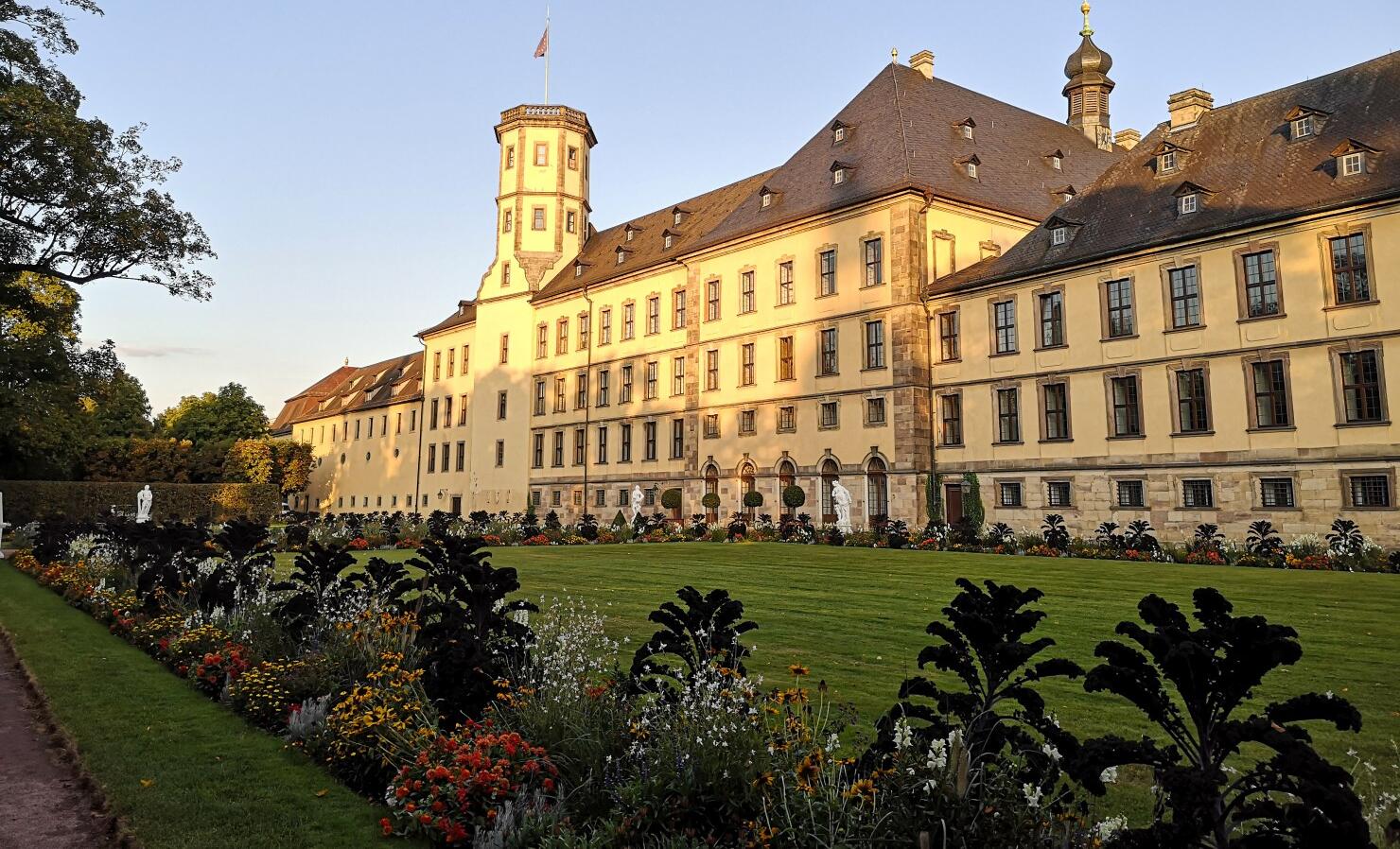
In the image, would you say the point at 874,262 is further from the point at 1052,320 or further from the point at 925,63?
the point at 925,63

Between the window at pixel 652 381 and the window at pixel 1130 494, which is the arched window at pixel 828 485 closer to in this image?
the window at pixel 1130 494

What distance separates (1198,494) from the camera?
27797 millimetres

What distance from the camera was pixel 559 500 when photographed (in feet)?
173

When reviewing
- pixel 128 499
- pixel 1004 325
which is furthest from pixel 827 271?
pixel 128 499

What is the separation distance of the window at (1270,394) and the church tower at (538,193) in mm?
41333

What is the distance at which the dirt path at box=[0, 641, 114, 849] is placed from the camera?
5547 mm

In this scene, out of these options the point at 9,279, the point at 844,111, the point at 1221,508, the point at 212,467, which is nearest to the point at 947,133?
the point at 844,111

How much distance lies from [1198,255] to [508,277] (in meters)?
41.8

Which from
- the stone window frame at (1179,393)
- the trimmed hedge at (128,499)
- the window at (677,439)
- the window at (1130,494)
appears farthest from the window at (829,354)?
the trimmed hedge at (128,499)

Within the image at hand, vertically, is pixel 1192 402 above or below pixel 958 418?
below

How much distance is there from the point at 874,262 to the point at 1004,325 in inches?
250

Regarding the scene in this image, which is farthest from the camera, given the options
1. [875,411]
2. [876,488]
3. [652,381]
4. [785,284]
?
[652,381]

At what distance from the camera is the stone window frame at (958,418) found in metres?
34.1

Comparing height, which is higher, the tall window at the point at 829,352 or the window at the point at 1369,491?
the tall window at the point at 829,352
